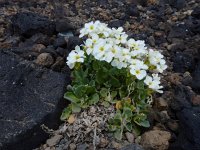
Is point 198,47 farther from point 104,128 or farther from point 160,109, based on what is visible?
point 104,128

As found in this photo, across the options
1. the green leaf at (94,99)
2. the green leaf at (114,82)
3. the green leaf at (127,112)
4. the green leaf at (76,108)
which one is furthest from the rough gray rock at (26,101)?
the green leaf at (127,112)

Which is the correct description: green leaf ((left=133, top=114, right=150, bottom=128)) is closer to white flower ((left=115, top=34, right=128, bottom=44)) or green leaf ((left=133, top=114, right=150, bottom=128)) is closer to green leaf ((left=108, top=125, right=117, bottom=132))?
green leaf ((left=108, top=125, right=117, bottom=132))

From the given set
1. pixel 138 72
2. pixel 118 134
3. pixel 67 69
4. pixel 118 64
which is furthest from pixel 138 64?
pixel 67 69

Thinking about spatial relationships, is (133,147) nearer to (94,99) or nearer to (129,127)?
(129,127)

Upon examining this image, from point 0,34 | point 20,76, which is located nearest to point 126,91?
point 20,76

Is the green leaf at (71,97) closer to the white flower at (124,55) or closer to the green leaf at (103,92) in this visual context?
the green leaf at (103,92)

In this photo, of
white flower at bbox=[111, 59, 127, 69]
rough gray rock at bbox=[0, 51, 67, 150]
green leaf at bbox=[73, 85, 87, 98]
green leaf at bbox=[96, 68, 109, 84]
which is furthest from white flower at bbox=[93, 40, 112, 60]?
rough gray rock at bbox=[0, 51, 67, 150]
